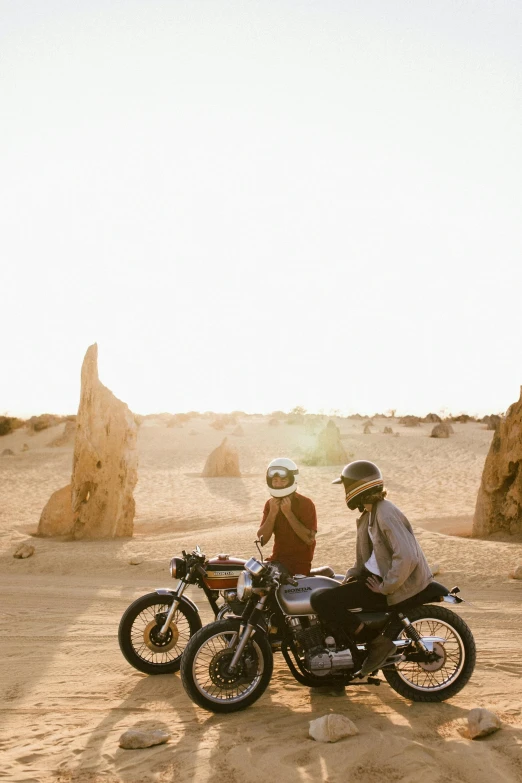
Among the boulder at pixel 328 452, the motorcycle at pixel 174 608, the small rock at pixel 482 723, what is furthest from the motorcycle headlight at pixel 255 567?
the boulder at pixel 328 452

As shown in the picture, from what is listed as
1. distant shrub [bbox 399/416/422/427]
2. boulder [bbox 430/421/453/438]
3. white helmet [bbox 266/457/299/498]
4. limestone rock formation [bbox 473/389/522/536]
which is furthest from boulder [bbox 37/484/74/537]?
distant shrub [bbox 399/416/422/427]

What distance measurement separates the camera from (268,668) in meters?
5.05

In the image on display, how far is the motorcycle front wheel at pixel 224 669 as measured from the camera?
490cm

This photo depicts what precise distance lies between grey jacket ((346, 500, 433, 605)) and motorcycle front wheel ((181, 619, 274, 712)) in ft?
3.12

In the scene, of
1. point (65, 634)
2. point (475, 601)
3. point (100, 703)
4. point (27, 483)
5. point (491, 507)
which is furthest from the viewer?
point (27, 483)

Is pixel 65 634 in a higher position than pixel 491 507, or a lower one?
lower

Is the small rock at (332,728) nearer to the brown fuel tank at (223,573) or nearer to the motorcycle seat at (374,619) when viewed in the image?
the motorcycle seat at (374,619)

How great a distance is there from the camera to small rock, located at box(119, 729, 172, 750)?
444 centimetres

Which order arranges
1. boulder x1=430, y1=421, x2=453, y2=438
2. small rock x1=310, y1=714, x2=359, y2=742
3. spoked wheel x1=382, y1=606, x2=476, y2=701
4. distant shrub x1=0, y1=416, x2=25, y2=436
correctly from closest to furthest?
small rock x1=310, y1=714, x2=359, y2=742, spoked wheel x1=382, y1=606, x2=476, y2=701, boulder x1=430, y1=421, x2=453, y2=438, distant shrub x1=0, y1=416, x2=25, y2=436

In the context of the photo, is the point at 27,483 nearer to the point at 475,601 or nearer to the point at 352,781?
the point at 475,601

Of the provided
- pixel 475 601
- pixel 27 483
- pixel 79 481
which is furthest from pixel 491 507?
pixel 27 483

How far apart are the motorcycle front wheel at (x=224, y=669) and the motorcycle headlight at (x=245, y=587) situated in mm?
188

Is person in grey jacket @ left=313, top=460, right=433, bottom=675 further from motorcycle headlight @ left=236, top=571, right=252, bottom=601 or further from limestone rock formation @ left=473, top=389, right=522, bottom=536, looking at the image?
limestone rock formation @ left=473, top=389, right=522, bottom=536

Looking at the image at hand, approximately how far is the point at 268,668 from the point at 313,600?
624 millimetres
